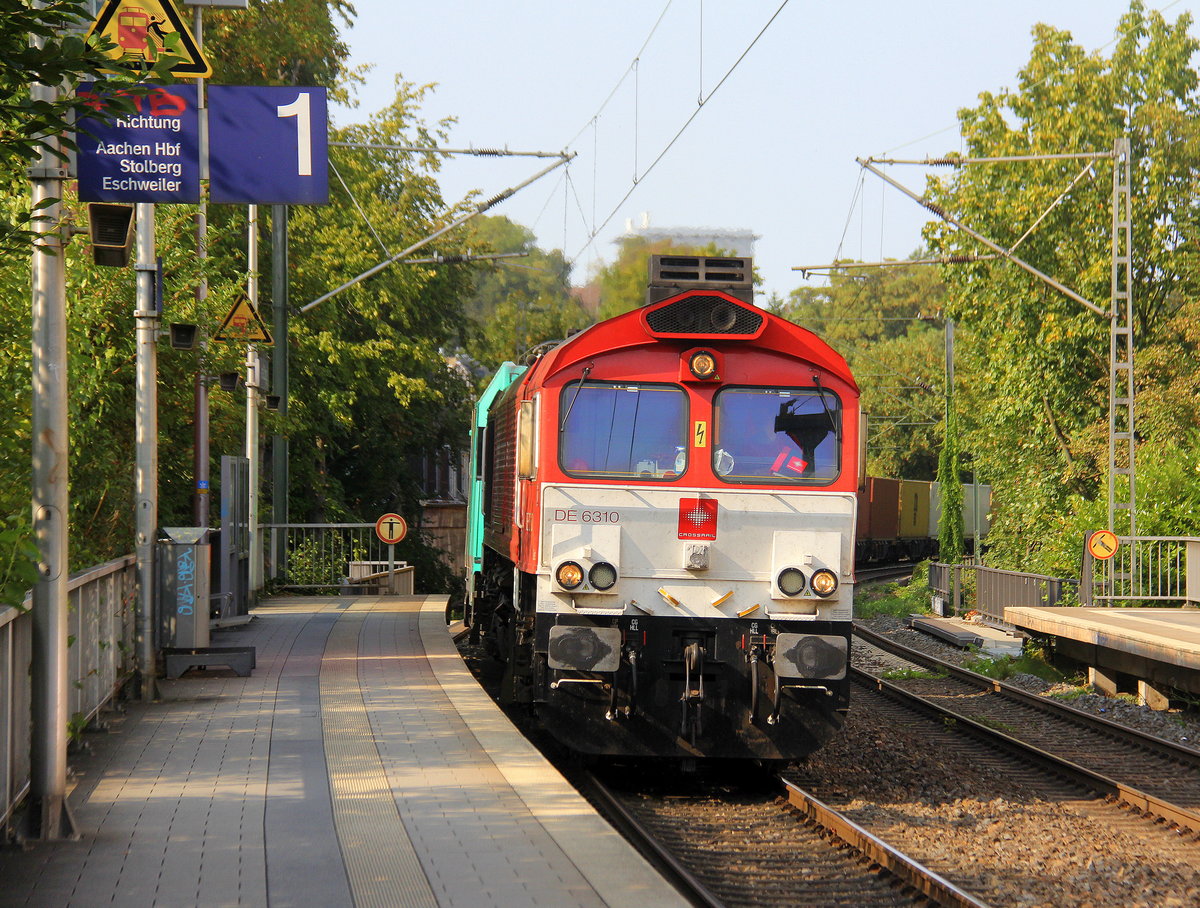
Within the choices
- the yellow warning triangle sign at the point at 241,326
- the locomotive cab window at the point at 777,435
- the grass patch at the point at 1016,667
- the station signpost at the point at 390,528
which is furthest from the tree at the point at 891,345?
the locomotive cab window at the point at 777,435

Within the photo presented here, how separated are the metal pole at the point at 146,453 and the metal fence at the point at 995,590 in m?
13.3

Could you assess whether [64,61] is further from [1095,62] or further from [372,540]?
[1095,62]

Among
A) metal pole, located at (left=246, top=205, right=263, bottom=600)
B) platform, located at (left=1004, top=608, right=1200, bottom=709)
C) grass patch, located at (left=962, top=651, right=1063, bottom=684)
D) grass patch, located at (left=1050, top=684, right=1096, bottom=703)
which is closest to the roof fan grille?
platform, located at (left=1004, top=608, right=1200, bottom=709)

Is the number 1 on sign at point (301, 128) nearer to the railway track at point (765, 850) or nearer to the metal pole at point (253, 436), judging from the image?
the railway track at point (765, 850)

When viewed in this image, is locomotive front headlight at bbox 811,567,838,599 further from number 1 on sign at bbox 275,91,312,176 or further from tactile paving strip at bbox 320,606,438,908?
number 1 on sign at bbox 275,91,312,176

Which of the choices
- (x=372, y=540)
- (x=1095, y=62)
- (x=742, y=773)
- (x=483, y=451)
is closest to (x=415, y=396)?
(x=372, y=540)

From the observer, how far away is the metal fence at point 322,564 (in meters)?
24.1

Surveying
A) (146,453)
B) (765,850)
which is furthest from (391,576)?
(765,850)

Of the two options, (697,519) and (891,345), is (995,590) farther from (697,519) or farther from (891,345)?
(891,345)

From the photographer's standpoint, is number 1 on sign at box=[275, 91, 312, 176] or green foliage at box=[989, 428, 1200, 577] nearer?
number 1 on sign at box=[275, 91, 312, 176]

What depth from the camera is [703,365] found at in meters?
9.72

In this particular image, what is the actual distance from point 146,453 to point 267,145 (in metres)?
2.93

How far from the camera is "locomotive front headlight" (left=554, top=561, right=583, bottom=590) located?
9250mm

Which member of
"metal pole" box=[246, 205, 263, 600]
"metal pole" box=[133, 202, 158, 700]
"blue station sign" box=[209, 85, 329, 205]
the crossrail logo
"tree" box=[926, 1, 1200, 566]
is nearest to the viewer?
the crossrail logo
